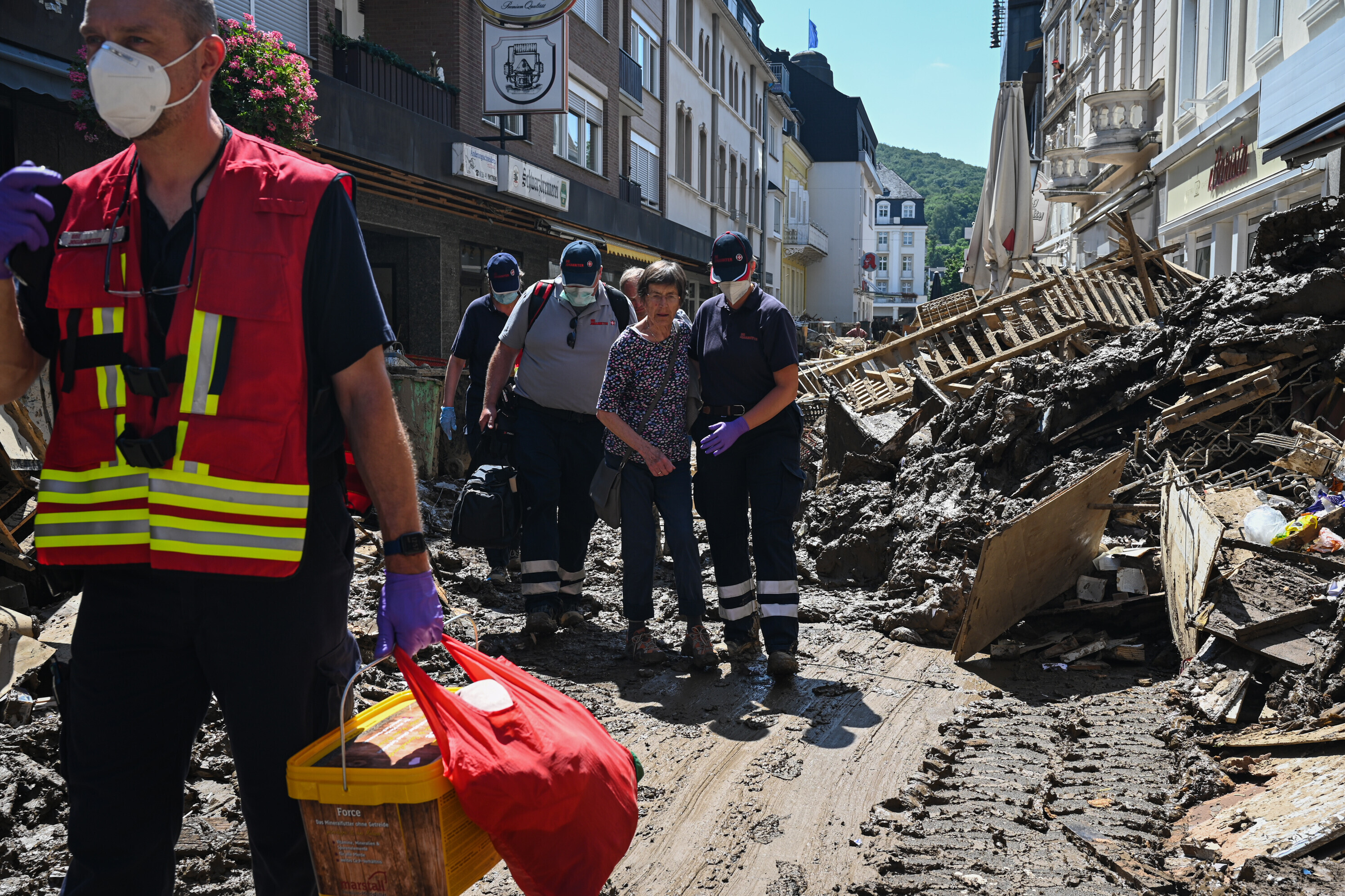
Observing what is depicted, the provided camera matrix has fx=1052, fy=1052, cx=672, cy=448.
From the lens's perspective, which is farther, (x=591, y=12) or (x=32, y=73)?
(x=591, y=12)

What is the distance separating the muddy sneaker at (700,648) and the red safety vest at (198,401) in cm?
324

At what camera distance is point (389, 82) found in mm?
14188

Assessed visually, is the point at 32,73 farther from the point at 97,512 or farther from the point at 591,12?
the point at 591,12

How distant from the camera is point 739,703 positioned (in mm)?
4492

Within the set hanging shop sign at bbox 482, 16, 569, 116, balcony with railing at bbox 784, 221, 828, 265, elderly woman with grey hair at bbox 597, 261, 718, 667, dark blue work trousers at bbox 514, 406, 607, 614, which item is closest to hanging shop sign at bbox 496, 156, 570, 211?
hanging shop sign at bbox 482, 16, 569, 116

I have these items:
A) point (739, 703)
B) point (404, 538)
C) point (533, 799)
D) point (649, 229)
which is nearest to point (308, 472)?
point (404, 538)

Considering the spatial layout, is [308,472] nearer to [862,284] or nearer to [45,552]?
[45,552]

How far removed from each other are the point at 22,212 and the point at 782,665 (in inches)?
141

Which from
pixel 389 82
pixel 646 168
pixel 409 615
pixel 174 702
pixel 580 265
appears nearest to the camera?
pixel 174 702

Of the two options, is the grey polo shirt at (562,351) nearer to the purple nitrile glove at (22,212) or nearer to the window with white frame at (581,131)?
the purple nitrile glove at (22,212)

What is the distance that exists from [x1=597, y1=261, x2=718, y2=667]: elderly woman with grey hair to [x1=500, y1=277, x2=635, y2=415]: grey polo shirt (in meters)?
0.41

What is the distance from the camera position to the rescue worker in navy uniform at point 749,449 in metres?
4.86

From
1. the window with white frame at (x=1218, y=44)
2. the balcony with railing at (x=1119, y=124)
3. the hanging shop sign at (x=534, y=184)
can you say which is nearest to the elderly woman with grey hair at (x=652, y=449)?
the hanging shop sign at (x=534, y=184)

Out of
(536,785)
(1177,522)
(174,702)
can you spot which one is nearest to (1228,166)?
(1177,522)
